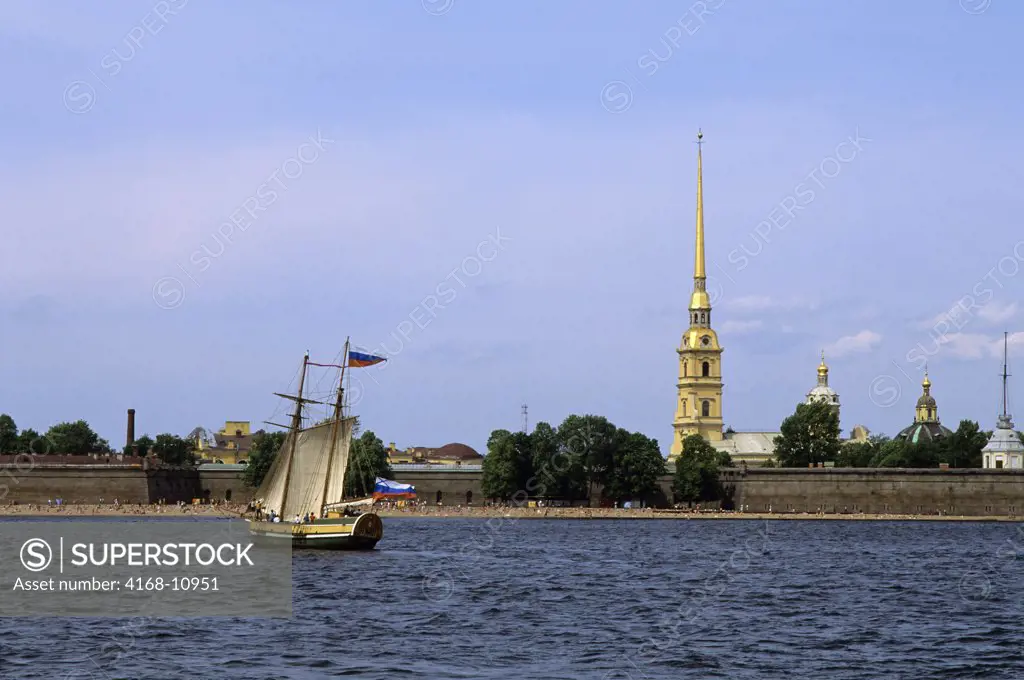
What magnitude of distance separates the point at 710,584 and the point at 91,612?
863 inches

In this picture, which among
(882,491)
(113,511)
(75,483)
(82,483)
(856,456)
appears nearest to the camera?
(113,511)

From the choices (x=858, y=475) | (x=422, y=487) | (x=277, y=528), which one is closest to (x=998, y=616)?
(x=277, y=528)

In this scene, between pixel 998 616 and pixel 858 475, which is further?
pixel 858 475

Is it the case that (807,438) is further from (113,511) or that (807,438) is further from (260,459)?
(113,511)

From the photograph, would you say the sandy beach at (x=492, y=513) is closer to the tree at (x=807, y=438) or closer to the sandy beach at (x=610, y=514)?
the sandy beach at (x=610, y=514)

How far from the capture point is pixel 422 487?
14488cm

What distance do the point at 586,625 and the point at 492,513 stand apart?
292 feet

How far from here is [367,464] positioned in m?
132

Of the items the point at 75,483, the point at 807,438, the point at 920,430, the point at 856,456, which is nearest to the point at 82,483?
the point at 75,483

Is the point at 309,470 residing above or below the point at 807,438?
below

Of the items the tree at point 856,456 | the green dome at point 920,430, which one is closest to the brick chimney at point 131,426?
the tree at point 856,456

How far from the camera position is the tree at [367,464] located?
130875mm

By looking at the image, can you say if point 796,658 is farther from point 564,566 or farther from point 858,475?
point 858,475

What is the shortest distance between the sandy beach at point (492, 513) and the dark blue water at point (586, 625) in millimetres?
54472
